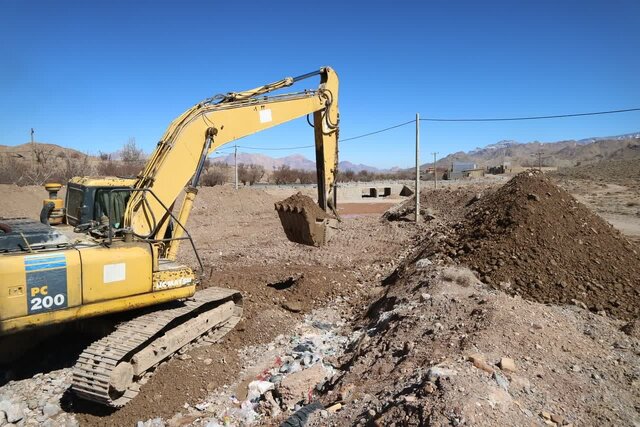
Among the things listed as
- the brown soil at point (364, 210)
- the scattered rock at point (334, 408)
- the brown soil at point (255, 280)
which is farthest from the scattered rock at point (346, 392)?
the brown soil at point (364, 210)

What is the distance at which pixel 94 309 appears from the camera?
5.00m

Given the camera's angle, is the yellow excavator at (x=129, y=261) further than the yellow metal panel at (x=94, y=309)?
Yes

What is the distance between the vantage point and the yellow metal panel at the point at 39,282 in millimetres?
4379

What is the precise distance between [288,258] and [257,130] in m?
4.38

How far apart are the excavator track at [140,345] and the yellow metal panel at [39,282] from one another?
65 centimetres

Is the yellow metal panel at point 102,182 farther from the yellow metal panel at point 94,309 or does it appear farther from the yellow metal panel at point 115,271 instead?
the yellow metal panel at point 94,309

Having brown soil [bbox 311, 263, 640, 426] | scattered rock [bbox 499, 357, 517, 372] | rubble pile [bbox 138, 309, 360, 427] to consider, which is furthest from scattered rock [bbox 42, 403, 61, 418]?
scattered rock [bbox 499, 357, 517, 372]

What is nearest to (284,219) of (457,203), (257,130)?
(257,130)

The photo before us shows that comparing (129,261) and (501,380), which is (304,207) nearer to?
(129,261)

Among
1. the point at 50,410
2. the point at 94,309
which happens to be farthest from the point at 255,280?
the point at 50,410

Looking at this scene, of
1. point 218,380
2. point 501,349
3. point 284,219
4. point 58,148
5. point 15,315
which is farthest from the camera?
point 58,148

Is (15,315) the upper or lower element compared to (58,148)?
lower

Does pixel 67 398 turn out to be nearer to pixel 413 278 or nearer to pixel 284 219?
pixel 284 219

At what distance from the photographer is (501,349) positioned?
4746 mm
